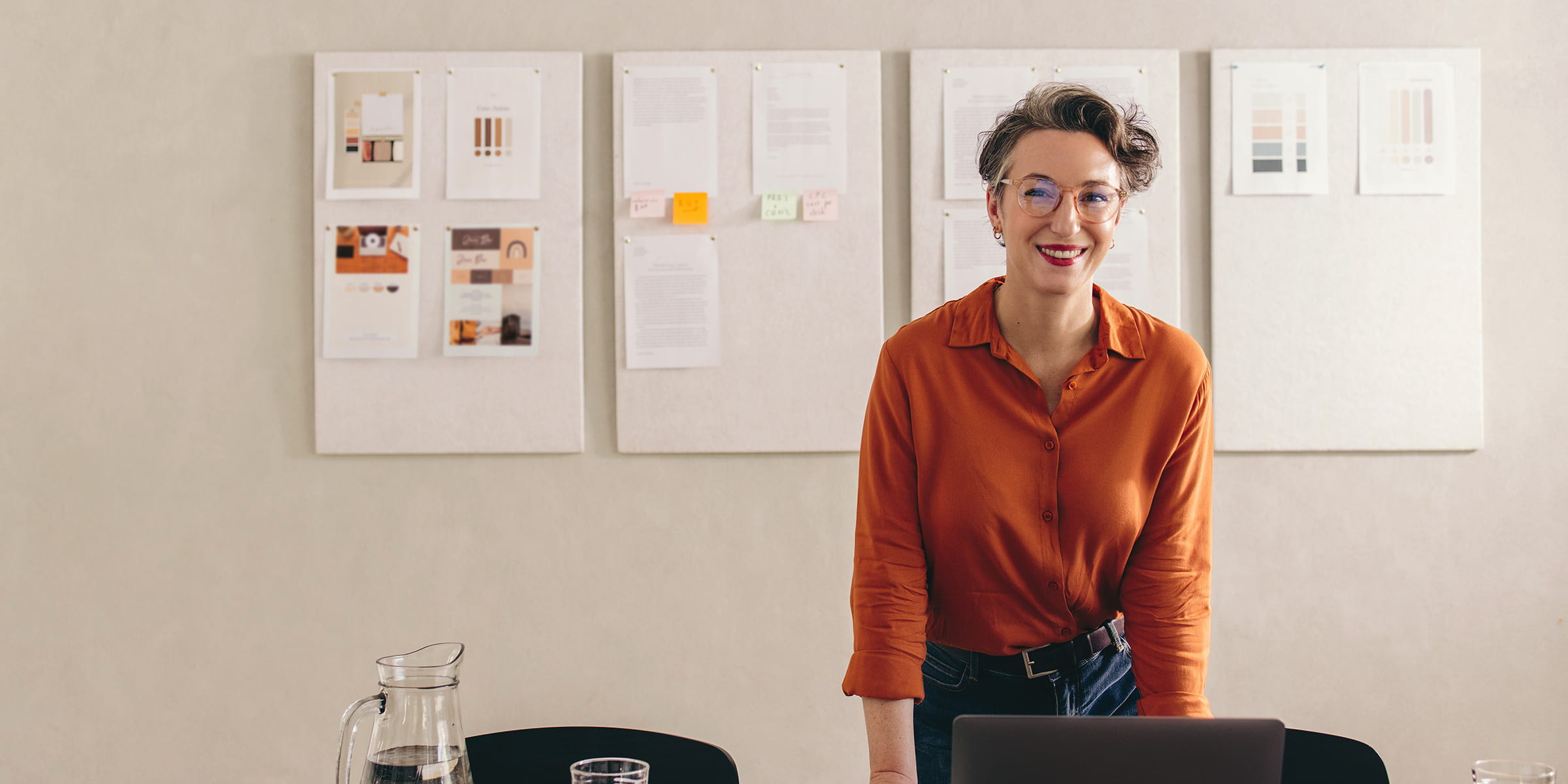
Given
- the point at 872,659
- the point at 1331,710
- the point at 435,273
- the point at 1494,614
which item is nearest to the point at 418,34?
the point at 435,273

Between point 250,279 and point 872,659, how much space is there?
1917mm

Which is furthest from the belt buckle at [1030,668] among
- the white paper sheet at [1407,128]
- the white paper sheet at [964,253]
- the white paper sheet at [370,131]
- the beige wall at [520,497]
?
the white paper sheet at [370,131]

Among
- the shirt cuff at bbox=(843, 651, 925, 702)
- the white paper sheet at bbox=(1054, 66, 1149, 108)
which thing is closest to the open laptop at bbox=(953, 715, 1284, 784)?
the shirt cuff at bbox=(843, 651, 925, 702)

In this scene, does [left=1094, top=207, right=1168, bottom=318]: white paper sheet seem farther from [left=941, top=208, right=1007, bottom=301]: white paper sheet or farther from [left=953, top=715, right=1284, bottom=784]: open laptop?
[left=953, top=715, right=1284, bottom=784]: open laptop

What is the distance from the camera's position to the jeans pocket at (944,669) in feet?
4.69

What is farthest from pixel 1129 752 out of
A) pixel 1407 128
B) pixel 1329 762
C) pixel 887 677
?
pixel 1407 128

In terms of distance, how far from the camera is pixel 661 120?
2.41 m

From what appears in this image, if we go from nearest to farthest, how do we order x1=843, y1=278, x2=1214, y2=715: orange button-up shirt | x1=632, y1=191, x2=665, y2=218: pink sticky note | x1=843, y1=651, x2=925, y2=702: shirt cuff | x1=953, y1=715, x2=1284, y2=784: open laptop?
x1=953, y1=715, x2=1284, y2=784: open laptop → x1=843, y1=651, x2=925, y2=702: shirt cuff → x1=843, y1=278, x2=1214, y2=715: orange button-up shirt → x1=632, y1=191, x2=665, y2=218: pink sticky note

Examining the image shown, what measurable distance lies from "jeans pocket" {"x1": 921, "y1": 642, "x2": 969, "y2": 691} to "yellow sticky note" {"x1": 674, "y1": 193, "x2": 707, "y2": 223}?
128 centimetres

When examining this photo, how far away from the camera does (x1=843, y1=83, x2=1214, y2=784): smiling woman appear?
1.31 metres

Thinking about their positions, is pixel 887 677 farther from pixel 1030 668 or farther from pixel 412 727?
pixel 412 727

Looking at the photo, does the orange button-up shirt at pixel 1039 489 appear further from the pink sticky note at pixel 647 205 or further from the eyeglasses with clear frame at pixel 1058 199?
the pink sticky note at pixel 647 205

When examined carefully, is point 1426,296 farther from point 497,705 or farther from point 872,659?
point 497,705

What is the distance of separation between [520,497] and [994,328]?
1415 mm
